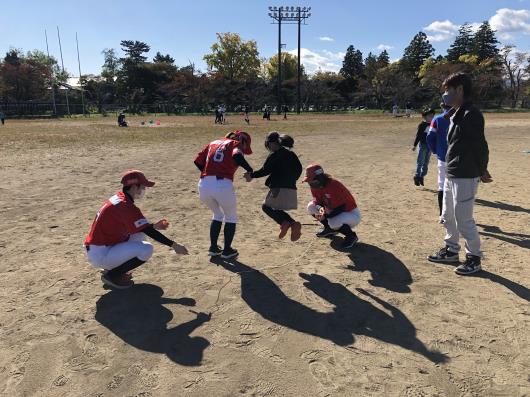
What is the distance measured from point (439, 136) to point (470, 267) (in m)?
2.34

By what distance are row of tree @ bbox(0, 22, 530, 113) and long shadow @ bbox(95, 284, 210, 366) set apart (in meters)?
60.8

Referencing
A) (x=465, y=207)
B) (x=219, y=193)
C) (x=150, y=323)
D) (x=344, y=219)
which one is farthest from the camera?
(x=344, y=219)

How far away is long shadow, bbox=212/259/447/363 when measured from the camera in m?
3.32

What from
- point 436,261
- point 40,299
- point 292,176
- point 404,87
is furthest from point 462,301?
point 404,87

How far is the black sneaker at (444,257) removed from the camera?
4.81 m

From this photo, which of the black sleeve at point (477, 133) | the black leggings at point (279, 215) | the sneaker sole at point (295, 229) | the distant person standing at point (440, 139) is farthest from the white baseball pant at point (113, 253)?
the distant person standing at point (440, 139)

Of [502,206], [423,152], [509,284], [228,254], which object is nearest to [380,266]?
[509,284]

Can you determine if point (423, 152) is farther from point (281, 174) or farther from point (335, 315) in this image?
point (335, 315)

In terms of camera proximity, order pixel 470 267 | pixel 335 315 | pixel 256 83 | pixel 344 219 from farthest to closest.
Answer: pixel 256 83, pixel 344 219, pixel 470 267, pixel 335 315

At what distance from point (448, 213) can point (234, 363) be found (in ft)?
10.2

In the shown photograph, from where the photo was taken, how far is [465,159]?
4203mm

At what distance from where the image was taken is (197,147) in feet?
56.5

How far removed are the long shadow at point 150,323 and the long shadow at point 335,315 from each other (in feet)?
2.06

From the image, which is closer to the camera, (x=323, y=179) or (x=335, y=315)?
(x=335, y=315)
